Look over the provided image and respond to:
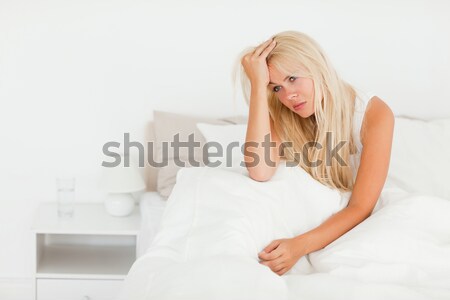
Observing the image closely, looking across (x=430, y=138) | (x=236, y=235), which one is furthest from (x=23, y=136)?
(x=430, y=138)

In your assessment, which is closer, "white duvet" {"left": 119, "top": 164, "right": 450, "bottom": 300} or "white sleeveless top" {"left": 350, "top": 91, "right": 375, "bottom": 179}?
"white duvet" {"left": 119, "top": 164, "right": 450, "bottom": 300}

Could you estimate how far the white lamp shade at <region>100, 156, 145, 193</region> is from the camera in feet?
8.26

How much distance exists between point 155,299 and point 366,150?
878 millimetres

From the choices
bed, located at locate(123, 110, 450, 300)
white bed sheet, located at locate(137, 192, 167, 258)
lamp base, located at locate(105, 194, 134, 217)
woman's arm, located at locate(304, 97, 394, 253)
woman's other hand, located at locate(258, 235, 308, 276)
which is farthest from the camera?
lamp base, located at locate(105, 194, 134, 217)

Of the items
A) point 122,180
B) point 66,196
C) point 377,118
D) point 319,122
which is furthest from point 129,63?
point 377,118

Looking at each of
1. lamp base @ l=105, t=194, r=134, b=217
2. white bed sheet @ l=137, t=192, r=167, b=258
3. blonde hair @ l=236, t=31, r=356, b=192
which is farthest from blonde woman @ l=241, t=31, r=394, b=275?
lamp base @ l=105, t=194, r=134, b=217

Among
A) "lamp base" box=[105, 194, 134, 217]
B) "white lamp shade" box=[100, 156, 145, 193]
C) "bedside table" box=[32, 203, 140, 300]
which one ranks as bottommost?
"bedside table" box=[32, 203, 140, 300]

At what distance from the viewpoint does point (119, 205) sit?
2584 mm

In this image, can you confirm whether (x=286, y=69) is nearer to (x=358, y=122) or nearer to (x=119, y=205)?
(x=358, y=122)

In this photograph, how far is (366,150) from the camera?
1830 millimetres

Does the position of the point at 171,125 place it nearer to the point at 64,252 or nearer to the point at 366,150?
the point at 64,252

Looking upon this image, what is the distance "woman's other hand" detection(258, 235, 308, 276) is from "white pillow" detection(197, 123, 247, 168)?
750 millimetres

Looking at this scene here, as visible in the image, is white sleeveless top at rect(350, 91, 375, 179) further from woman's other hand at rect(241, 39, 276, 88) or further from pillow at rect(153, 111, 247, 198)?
pillow at rect(153, 111, 247, 198)

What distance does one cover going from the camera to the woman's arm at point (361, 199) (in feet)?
5.07
